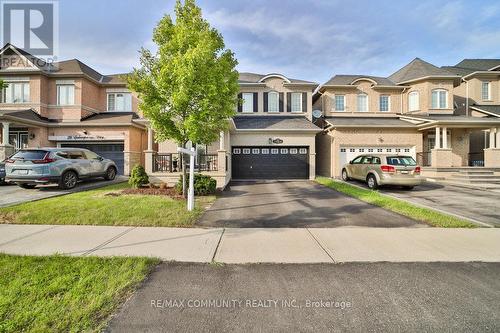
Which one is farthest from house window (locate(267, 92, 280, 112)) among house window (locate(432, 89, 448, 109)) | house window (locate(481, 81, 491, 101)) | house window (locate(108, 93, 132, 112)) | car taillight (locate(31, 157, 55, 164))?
house window (locate(481, 81, 491, 101))

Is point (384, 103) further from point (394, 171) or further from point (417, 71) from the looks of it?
point (394, 171)

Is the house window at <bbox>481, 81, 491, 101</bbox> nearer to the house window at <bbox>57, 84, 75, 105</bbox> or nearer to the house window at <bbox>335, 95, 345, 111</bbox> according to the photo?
the house window at <bbox>335, 95, 345, 111</bbox>

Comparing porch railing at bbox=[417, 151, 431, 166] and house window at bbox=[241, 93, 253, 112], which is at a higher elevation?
house window at bbox=[241, 93, 253, 112]

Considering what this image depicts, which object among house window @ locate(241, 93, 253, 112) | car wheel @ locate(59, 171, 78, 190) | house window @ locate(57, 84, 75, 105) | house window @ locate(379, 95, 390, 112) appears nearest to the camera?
car wheel @ locate(59, 171, 78, 190)

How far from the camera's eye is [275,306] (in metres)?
2.73

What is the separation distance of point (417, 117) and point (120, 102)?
78.0 ft

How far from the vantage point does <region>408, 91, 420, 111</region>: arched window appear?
19672 millimetres

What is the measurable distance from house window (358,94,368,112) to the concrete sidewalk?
1631 centimetres

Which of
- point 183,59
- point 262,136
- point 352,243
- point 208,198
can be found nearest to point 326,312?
point 352,243

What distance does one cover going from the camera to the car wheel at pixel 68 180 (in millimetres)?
10117

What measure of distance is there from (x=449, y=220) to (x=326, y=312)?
5.57 metres

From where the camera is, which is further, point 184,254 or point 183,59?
point 183,59

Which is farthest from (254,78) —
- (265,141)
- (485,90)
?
(485,90)

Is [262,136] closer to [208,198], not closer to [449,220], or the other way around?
[208,198]
